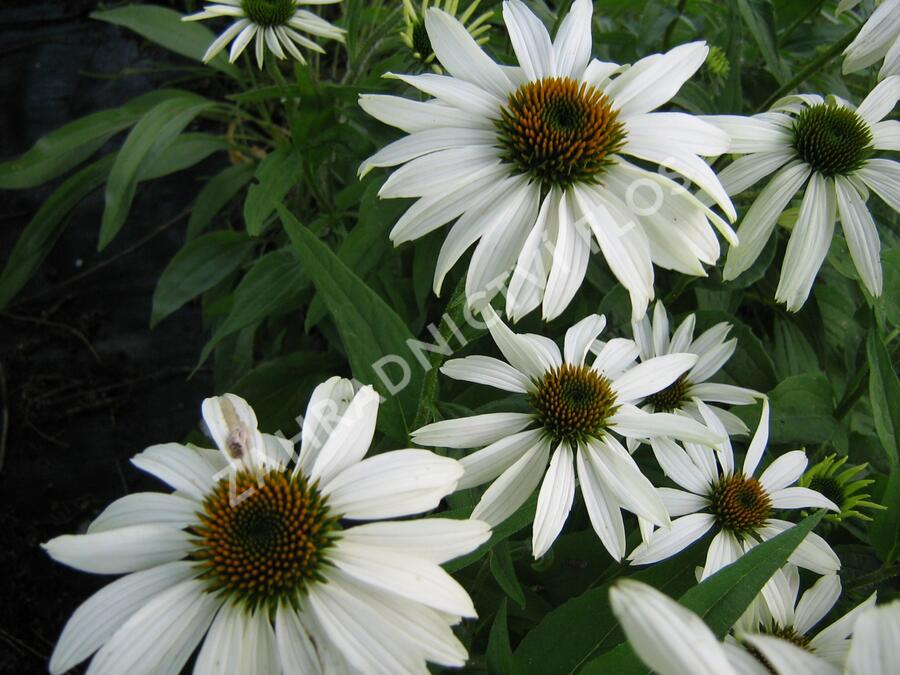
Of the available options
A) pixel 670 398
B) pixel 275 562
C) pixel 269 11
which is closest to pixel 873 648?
pixel 275 562

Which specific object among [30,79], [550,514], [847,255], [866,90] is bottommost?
[550,514]

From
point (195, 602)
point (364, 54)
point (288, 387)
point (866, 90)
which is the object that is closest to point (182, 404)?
point (288, 387)

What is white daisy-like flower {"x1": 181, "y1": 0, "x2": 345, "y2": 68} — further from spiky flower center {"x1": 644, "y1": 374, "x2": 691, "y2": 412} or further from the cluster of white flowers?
spiky flower center {"x1": 644, "y1": 374, "x2": 691, "y2": 412}

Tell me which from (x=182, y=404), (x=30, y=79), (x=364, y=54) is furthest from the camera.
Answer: (x=30, y=79)

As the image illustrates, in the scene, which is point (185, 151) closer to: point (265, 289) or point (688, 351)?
point (265, 289)

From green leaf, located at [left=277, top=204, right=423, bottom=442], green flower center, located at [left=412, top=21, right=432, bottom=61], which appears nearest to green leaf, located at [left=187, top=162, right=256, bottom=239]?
green flower center, located at [left=412, top=21, right=432, bottom=61]

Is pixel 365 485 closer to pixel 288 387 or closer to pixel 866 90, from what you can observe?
pixel 288 387

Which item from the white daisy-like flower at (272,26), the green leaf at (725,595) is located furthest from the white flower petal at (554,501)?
the white daisy-like flower at (272,26)
